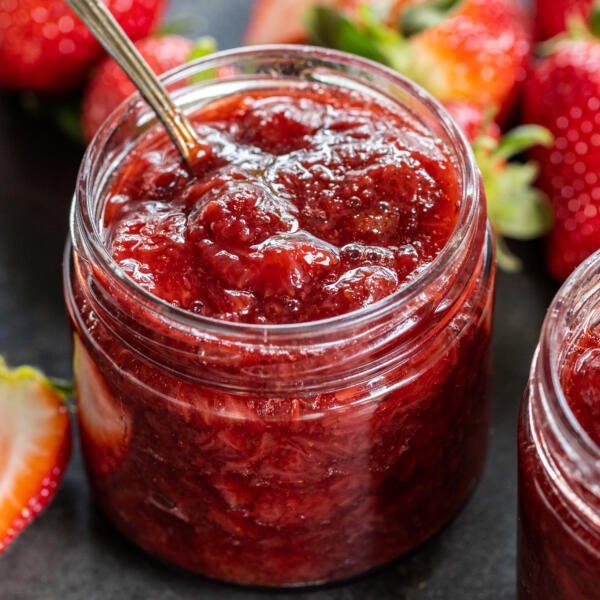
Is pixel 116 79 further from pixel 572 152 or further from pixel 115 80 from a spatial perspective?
pixel 572 152

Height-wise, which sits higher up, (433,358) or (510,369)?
(433,358)

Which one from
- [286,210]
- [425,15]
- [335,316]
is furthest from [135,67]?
[425,15]

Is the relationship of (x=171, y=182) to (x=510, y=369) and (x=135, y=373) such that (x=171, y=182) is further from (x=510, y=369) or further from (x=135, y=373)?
(x=510, y=369)

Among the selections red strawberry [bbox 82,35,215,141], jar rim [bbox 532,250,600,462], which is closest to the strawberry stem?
red strawberry [bbox 82,35,215,141]

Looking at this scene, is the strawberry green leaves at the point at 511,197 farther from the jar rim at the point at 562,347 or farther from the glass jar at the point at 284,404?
the jar rim at the point at 562,347

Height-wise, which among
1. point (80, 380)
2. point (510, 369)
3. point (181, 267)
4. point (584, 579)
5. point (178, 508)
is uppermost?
point (181, 267)

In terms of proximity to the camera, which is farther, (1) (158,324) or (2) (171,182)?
(2) (171,182)

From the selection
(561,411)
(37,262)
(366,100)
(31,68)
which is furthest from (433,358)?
(31,68)
